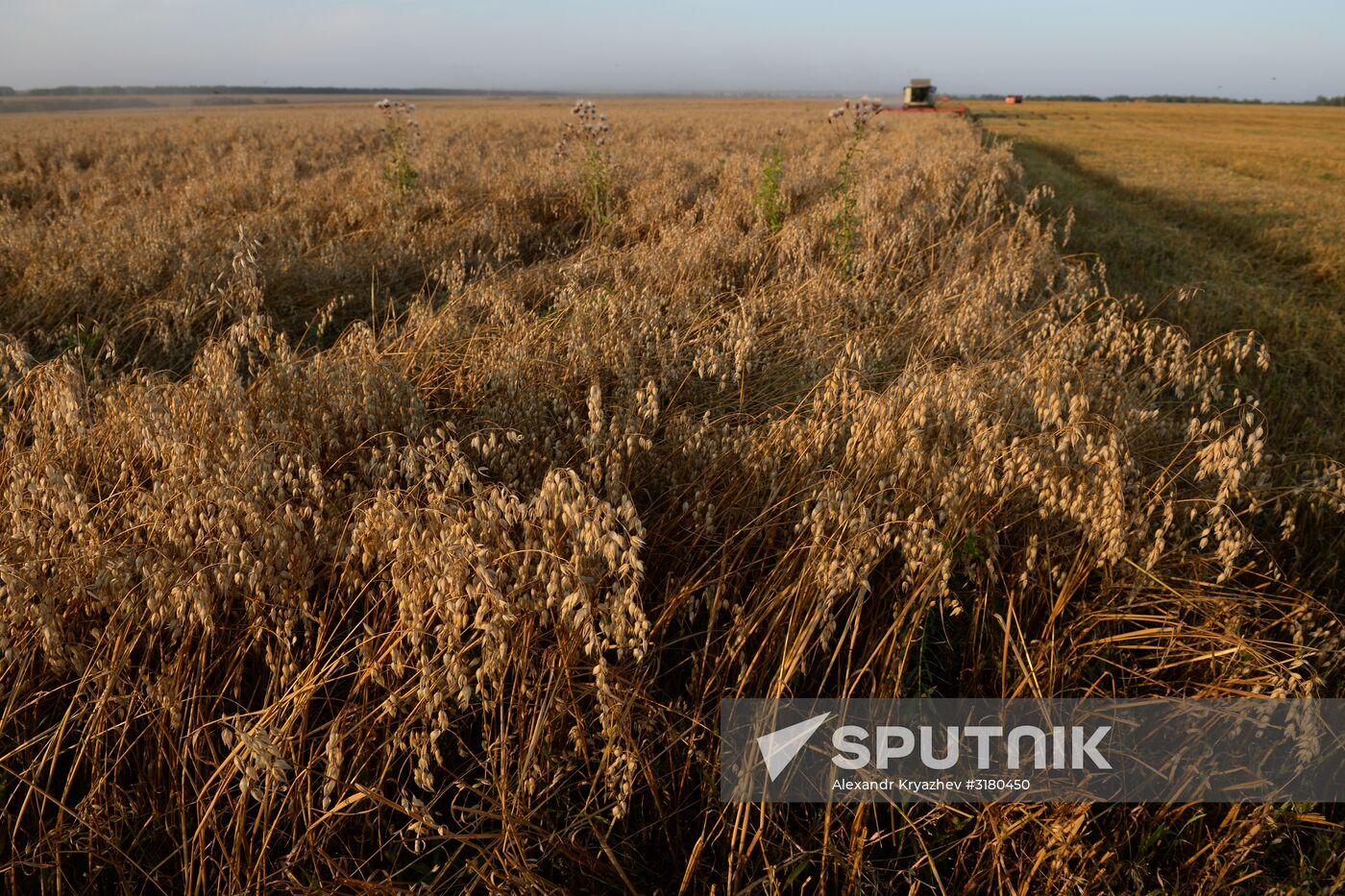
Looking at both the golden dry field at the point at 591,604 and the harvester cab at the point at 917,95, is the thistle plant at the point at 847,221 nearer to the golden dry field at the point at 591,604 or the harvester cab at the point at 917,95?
the golden dry field at the point at 591,604

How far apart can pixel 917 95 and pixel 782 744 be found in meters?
47.4

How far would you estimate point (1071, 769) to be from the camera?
1.94 meters

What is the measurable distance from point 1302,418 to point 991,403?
2.74 m

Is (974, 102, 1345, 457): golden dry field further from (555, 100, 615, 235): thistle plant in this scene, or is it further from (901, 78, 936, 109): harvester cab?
(901, 78, 936, 109): harvester cab

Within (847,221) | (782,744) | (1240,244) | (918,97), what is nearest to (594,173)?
(847,221)

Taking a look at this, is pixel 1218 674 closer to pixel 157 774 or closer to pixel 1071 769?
pixel 1071 769

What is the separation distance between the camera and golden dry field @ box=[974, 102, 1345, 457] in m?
5.14

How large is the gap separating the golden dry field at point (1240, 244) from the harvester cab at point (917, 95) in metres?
18.9

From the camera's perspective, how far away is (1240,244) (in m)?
10.3

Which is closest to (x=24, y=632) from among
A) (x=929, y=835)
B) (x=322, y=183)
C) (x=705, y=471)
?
(x=705, y=471)

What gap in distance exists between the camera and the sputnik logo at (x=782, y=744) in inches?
72.6

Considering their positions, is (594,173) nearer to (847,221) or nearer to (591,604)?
(847,221)

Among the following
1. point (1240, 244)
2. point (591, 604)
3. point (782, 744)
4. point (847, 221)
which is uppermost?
point (847, 221)

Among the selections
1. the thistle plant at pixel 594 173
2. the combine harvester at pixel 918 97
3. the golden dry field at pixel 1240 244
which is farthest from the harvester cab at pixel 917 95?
the thistle plant at pixel 594 173
